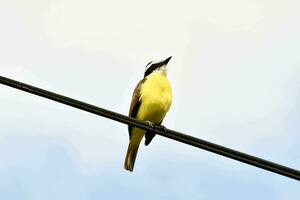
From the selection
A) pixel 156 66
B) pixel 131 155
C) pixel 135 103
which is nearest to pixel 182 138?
pixel 135 103

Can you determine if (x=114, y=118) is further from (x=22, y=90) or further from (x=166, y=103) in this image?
(x=166, y=103)

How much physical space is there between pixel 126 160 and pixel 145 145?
0.37 meters

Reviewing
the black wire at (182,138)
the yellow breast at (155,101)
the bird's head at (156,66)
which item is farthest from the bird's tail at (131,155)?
the black wire at (182,138)

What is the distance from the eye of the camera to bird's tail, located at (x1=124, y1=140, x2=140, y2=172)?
423 inches

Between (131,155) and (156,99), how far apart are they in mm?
1176

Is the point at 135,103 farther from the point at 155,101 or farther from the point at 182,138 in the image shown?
the point at 182,138

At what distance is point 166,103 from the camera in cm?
1007

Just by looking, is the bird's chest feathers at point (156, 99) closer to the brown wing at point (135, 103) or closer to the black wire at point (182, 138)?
the brown wing at point (135, 103)

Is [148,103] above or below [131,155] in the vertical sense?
above

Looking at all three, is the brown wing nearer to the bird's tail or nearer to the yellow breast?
the yellow breast

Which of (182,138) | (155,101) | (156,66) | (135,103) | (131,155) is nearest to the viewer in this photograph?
(182,138)

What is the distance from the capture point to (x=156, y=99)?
10.1 metres

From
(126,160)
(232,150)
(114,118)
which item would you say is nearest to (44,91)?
(114,118)

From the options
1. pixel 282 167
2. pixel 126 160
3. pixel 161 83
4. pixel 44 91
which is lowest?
pixel 282 167
